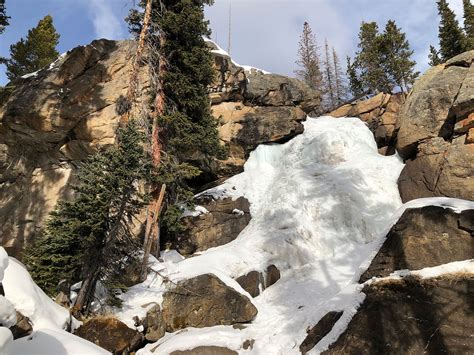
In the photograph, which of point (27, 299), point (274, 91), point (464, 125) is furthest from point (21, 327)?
point (274, 91)

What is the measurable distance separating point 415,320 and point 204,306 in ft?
22.5

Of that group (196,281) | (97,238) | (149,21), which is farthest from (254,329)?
(149,21)

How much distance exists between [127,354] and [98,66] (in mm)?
15979

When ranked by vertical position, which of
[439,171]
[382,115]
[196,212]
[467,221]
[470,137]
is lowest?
[467,221]

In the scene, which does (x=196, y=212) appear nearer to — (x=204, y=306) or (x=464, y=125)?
(x=204, y=306)

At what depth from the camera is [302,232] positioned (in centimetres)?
Result: 1697

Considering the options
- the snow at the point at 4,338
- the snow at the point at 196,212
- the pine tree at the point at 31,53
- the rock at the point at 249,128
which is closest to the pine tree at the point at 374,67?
the rock at the point at 249,128

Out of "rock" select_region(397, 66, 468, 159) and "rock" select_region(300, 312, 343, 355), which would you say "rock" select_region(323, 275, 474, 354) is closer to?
"rock" select_region(300, 312, 343, 355)

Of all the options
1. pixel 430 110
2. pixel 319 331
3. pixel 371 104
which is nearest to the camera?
pixel 319 331

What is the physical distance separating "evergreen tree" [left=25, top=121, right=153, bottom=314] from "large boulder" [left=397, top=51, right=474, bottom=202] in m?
13.4

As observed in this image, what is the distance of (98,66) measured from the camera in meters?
20.7

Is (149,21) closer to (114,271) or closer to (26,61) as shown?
(114,271)

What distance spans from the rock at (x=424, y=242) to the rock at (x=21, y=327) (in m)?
8.00

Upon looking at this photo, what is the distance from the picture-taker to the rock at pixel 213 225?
17.6m
